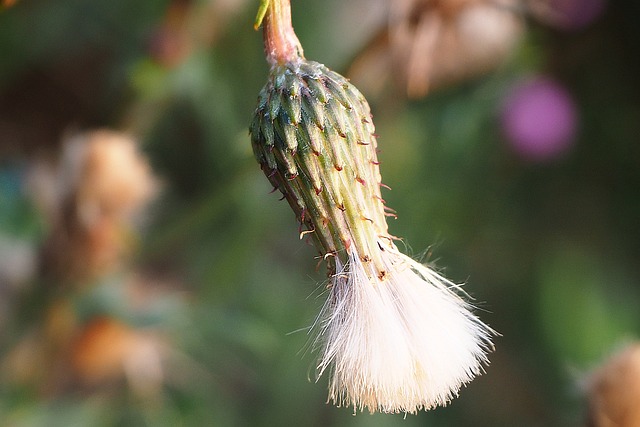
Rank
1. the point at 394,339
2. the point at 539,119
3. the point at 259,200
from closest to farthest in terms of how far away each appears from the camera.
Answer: the point at 394,339 < the point at 259,200 < the point at 539,119

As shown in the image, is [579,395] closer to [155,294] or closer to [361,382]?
[361,382]

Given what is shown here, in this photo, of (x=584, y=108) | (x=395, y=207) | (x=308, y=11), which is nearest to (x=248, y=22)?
(x=308, y=11)

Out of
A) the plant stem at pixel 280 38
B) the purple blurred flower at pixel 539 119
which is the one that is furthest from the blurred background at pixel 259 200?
the plant stem at pixel 280 38

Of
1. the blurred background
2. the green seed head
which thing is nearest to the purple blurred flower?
the blurred background

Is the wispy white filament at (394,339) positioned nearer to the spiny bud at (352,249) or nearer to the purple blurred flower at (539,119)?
the spiny bud at (352,249)

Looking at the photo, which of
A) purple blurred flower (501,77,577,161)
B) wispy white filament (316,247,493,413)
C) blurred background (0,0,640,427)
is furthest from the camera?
purple blurred flower (501,77,577,161)

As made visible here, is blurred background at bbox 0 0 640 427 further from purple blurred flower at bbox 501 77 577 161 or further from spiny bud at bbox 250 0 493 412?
spiny bud at bbox 250 0 493 412

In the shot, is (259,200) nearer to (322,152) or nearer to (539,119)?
(539,119)

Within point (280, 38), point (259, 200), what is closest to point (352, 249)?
point (280, 38)
